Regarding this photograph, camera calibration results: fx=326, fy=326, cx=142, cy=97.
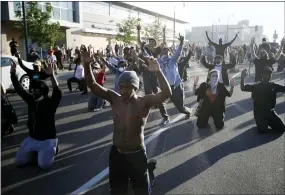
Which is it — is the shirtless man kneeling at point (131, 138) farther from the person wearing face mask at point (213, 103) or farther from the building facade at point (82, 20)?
the building facade at point (82, 20)

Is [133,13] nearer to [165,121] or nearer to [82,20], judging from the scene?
[82,20]

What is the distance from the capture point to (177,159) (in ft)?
18.9

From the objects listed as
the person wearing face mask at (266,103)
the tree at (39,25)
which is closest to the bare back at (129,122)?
the person wearing face mask at (266,103)

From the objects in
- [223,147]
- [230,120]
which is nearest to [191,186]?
[223,147]

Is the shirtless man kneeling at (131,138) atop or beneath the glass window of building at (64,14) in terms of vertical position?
beneath

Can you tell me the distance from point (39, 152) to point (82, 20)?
35497mm

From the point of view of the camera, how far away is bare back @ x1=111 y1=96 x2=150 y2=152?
354cm

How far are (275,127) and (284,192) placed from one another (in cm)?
327

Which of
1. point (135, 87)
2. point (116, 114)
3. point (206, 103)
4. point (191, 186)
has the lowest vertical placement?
point (191, 186)

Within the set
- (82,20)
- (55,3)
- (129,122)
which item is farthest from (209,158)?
(82,20)

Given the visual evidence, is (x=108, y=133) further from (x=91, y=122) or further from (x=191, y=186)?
(x=191, y=186)

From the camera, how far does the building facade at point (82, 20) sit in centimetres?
2781

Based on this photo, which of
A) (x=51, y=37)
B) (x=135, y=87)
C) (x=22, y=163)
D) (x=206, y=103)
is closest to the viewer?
(x=135, y=87)

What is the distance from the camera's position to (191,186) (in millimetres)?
4637
